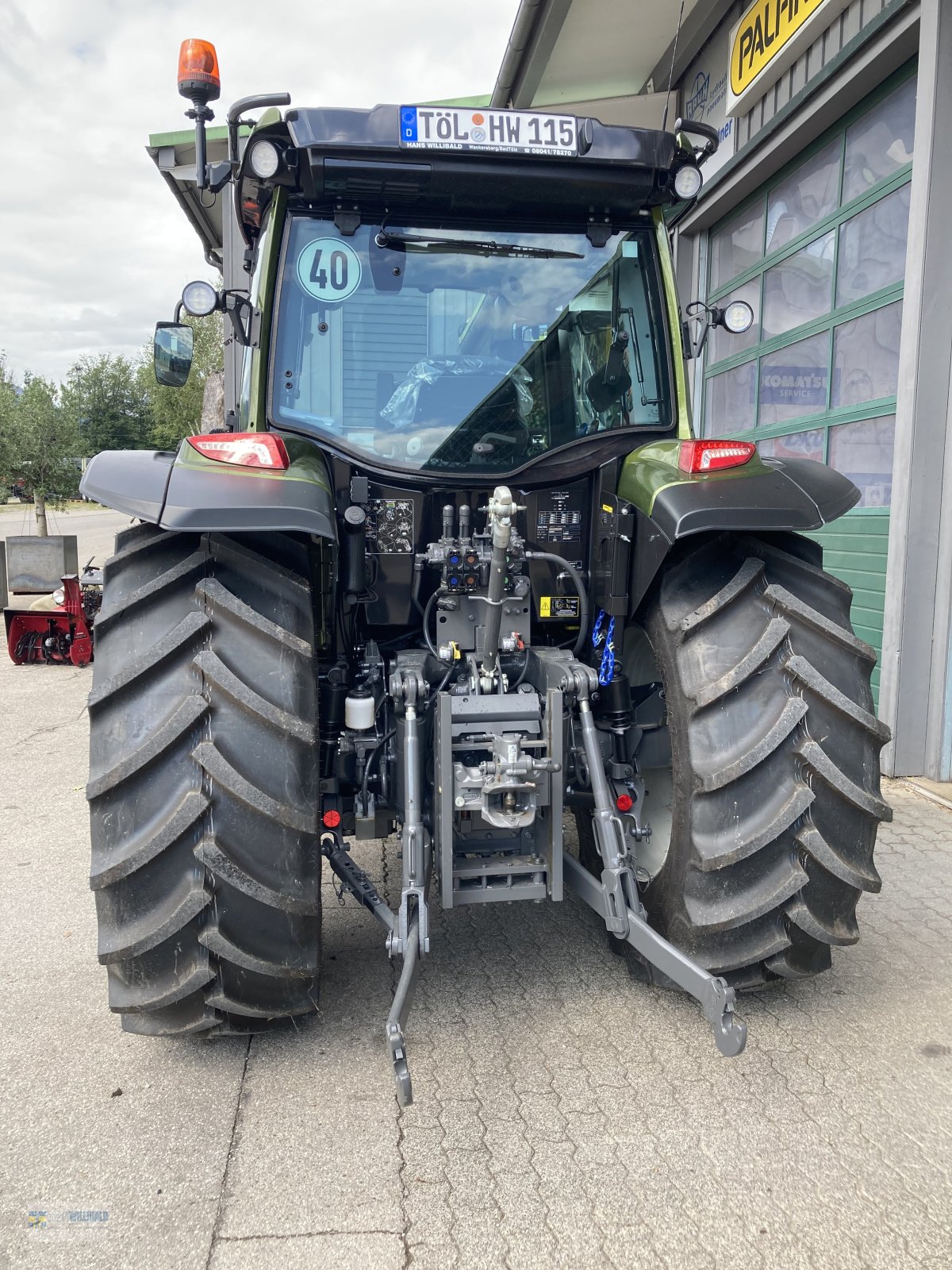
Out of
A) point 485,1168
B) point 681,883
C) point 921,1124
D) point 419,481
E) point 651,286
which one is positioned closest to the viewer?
point 485,1168

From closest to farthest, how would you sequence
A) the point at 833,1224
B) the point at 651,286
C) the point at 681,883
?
the point at 833,1224, the point at 681,883, the point at 651,286

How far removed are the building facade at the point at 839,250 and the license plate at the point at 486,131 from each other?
43.7 inches

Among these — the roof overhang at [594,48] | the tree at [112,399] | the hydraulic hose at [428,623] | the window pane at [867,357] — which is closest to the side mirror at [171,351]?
the hydraulic hose at [428,623]

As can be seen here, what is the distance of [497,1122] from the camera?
233cm

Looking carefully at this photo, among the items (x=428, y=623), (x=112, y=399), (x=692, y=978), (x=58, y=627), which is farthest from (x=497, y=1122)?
(x=112, y=399)

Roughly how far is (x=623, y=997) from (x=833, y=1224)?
40.0 inches

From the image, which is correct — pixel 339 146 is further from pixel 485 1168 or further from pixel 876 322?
pixel 876 322

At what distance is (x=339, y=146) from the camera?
285cm

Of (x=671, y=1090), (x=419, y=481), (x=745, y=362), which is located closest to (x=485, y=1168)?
(x=671, y=1090)

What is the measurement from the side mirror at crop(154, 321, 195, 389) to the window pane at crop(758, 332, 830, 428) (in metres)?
4.47

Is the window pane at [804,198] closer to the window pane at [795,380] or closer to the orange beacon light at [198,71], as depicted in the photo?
the window pane at [795,380]

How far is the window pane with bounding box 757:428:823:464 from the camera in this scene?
6.55 meters

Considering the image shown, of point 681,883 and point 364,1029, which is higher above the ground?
point 681,883

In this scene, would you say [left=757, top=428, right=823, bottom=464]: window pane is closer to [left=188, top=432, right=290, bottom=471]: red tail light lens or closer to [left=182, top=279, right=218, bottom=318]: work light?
[left=182, top=279, right=218, bottom=318]: work light
